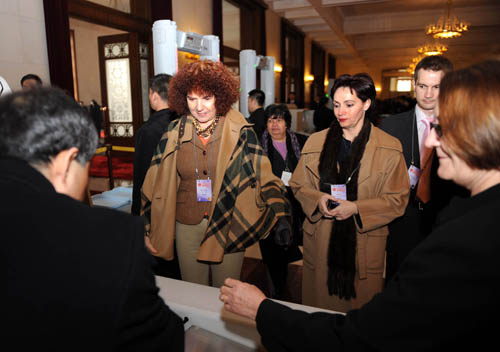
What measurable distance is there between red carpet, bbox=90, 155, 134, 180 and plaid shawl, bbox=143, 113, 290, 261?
5003 millimetres

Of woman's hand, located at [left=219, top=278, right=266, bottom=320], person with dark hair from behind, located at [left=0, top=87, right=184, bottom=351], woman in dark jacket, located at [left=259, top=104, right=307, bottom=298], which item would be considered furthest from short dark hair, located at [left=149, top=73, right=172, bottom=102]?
person with dark hair from behind, located at [left=0, top=87, right=184, bottom=351]

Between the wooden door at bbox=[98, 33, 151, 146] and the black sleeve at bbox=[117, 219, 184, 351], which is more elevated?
the wooden door at bbox=[98, 33, 151, 146]

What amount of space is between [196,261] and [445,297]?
1525 mm

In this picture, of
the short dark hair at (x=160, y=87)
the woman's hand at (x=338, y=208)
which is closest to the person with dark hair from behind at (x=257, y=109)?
the short dark hair at (x=160, y=87)

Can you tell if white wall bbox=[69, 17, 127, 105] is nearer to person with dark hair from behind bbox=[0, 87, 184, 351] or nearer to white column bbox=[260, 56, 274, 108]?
white column bbox=[260, 56, 274, 108]

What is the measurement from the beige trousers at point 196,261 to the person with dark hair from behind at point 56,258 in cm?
123

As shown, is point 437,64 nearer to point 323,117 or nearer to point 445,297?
→ point 445,297

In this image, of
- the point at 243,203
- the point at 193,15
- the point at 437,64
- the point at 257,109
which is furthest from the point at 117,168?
the point at 437,64

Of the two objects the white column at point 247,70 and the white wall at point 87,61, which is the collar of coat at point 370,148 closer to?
the white column at point 247,70

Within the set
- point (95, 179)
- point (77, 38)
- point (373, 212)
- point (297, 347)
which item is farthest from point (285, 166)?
point (77, 38)

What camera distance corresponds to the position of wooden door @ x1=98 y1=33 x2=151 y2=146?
6867 mm

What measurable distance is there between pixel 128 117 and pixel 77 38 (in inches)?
179

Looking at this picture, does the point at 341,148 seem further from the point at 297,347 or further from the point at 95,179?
the point at 95,179

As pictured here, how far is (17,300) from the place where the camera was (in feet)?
2.07
